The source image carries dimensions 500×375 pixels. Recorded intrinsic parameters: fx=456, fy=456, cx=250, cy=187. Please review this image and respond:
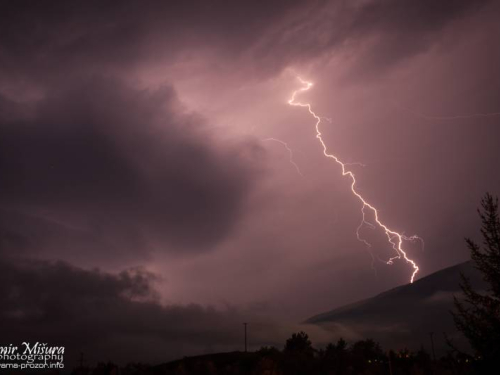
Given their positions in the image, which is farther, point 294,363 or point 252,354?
point 252,354

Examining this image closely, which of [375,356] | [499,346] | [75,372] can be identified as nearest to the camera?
[499,346]

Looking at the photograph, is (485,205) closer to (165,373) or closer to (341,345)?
(165,373)

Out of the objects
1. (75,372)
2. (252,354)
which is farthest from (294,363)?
(75,372)

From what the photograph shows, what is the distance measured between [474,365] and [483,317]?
1.54 m

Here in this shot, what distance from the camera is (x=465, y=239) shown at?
16.7 meters

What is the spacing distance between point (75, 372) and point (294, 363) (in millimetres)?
26388

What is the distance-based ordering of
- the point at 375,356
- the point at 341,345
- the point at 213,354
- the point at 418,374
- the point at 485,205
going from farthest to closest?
the point at 341,345 → the point at 213,354 → the point at 375,356 → the point at 418,374 → the point at 485,205

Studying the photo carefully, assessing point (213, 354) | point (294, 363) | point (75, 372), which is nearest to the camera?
point (75, 372)

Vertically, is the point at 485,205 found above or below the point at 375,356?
above

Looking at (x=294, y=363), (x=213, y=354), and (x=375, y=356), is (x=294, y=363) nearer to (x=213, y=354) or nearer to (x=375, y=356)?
(x=375, y=356)

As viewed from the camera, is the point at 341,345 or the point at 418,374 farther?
the point at 341,345

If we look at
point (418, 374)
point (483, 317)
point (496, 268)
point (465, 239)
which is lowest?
point (418, 374)

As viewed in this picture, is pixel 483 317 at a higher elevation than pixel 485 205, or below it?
below

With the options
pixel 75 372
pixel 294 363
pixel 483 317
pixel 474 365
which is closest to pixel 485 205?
pixel 483 317
